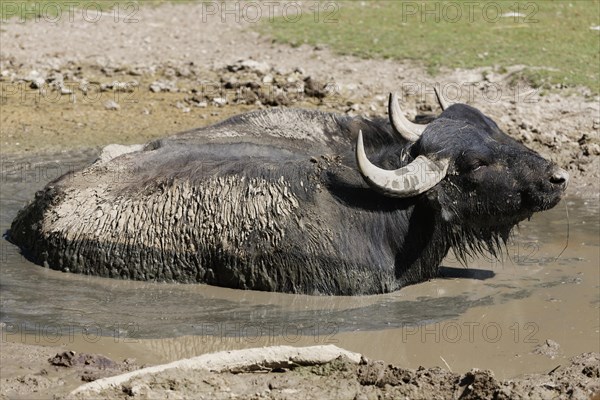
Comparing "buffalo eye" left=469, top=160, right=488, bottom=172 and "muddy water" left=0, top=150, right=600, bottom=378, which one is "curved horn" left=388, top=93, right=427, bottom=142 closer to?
"buffalo eye" left=469, top=160, right=488, bottom=172

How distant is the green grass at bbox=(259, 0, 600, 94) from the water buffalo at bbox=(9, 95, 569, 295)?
255 inches

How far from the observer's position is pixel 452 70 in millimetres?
17094

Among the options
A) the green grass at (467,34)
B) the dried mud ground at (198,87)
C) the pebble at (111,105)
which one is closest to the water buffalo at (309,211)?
the dried mud ground at (198,87)

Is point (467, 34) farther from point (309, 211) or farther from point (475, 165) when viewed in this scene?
point (309, 211)

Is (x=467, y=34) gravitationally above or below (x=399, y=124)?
below

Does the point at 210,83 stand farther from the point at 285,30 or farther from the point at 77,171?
the point at 77,171

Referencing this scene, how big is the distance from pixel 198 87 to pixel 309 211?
23.5 feet

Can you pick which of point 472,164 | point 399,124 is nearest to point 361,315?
point 472,164

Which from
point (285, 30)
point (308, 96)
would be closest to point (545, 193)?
point (308, 96)

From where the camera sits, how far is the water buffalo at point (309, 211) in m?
10.2

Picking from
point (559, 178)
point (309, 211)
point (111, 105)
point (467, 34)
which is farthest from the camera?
point (467, 34)

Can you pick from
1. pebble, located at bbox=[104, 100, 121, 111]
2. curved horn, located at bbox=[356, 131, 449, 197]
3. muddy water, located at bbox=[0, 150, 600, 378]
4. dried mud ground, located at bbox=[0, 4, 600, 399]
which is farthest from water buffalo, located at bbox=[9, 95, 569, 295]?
pebble, located at bbox=[104, 100, 121, 111]

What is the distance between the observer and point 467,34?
1898 centimetres

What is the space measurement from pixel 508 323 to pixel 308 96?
300 inches
